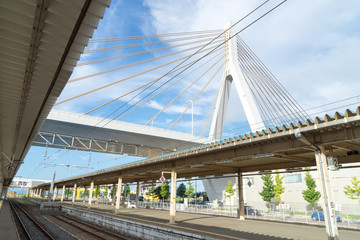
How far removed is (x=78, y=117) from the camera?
33.7 m

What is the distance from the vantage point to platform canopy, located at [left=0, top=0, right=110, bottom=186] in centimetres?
489

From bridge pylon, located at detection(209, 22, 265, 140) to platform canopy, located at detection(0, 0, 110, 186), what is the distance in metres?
17.6

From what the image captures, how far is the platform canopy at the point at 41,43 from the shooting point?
16.1 ft

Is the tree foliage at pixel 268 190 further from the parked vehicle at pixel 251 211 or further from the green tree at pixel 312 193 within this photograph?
the parked vehicle at pixel 251 211

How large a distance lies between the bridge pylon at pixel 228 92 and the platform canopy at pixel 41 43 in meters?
17.6

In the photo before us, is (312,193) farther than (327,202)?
Yes

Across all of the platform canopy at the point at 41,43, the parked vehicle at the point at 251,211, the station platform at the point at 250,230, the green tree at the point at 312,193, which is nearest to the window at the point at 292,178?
the green tree at the point at 312,193

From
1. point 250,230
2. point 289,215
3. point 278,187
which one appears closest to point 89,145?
point 289,215

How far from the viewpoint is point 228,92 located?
3425cm

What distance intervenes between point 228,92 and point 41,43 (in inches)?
1187

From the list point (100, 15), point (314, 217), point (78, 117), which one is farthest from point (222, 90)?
point (100, 15)

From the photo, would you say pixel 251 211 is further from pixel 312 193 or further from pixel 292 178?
pixel 292 178

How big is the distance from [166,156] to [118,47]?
613 inches

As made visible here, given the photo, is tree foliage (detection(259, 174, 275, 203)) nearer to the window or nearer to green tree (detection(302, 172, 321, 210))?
the window
